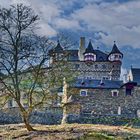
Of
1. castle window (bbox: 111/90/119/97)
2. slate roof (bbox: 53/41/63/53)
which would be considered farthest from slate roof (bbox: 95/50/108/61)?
slate roof (bbox: 53/41/63/53)

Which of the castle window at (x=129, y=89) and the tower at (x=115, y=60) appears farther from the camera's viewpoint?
the tower at (x=115, y=60)

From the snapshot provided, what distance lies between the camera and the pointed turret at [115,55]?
96.3 m

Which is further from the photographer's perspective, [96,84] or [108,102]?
[96,84]

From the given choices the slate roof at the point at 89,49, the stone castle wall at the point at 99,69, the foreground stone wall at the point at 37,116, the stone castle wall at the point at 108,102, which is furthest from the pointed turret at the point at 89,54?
the foreground stone wall at the point at 37,116

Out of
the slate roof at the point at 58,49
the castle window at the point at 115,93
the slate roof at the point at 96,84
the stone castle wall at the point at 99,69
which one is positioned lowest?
the castle window at the point at 115,93

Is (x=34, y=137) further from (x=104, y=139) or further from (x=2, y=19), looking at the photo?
(x=2, y=19)

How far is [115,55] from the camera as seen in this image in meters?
96.4

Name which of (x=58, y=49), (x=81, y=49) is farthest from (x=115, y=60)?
(x=58, y=49)

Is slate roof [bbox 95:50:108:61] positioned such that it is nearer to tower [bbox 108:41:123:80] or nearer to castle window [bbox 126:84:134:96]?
tower [bbox 108:41:123:80]

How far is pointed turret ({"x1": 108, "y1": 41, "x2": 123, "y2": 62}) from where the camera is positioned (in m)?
96.3

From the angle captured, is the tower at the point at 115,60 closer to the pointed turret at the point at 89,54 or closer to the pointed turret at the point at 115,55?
the pointed turret at the point at 115,55

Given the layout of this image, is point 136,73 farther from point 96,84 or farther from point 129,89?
point 96,84

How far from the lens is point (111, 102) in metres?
63.8

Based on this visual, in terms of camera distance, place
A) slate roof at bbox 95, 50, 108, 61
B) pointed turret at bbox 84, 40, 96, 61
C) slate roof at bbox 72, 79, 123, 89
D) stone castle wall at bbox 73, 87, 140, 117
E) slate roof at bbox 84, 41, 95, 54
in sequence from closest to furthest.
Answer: stone castle wall at bbox 73, 87, 140, 117
slate roof at bbox 72, 79, 123, 89
pointed turret at bbox 84, 40, 96, 61
slate roof at bbox 84, 41, 95, 54
slate roof at bbox 95, 50, 108, 61
